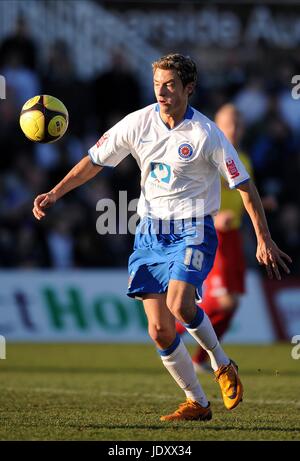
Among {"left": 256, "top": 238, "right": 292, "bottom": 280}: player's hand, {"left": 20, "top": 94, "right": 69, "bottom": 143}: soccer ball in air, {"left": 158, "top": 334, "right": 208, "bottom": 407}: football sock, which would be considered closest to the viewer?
{"left": 256, "top": 238, "right": 292, "bottom": 280}: player's hand

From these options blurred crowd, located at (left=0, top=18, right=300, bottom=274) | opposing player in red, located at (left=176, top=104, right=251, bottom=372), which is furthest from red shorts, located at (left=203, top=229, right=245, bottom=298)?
blurred crowd, located at (left=0, top=18, right=300, bottom=274)

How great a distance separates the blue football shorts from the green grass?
970mm

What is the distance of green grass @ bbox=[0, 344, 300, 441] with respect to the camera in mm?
6816

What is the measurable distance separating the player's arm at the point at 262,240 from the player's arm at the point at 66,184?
44.6 inches

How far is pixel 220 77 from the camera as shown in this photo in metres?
19.4

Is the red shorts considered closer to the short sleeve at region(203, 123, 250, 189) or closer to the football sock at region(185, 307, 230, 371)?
the football sock at region(185, 307, 230, 371)

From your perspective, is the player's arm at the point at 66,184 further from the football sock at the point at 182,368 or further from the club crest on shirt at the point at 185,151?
the football sock at the point at 182,368

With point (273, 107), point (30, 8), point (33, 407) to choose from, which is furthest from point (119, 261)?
point (33, 407)

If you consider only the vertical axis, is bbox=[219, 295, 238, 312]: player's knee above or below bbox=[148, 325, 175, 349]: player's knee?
below

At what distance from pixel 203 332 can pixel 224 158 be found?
1266 mm

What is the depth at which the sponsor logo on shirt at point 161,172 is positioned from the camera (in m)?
7.51
